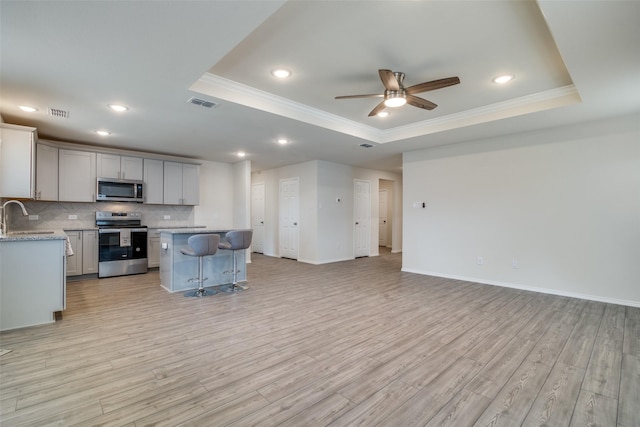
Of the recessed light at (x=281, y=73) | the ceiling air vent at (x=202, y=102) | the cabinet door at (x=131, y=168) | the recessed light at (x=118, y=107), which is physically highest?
the recessed light at (x=281, y=73)

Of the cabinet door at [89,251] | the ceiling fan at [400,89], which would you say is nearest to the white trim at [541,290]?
the ceiling fan at [400,89]

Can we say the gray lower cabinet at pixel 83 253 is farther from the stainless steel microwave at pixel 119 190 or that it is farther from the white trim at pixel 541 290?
the white trim at pixel 541 290

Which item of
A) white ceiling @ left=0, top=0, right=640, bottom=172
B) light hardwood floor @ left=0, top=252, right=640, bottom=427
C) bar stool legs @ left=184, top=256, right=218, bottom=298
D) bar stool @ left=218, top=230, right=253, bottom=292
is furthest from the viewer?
bar stool @ left=218, top=230, right=253, bottom=292

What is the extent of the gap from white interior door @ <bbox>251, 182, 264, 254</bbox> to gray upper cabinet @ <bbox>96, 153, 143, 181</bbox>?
11.3ft

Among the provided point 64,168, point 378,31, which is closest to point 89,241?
point 64,168

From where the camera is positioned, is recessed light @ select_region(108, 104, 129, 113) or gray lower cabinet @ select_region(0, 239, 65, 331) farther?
recessed light @ select_region(108, 104, 129, 113)

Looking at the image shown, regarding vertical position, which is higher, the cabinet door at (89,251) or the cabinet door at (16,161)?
the cabinet door at (16,161)

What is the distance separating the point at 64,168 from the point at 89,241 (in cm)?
140

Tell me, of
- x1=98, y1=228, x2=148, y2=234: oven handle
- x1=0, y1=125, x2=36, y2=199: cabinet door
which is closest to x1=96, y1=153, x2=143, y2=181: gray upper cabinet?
x1=98, y1=228, x2=148, y2=234: oven handle

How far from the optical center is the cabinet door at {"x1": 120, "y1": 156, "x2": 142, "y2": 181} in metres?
5.98

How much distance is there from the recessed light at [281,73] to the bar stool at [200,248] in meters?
2.35

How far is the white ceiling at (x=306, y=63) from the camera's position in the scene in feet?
6.78

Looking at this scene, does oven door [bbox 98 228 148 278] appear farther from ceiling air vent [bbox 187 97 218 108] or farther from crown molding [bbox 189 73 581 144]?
crown molding [bbox 189 73 581 144]

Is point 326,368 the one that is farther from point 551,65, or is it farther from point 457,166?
point 457,166
